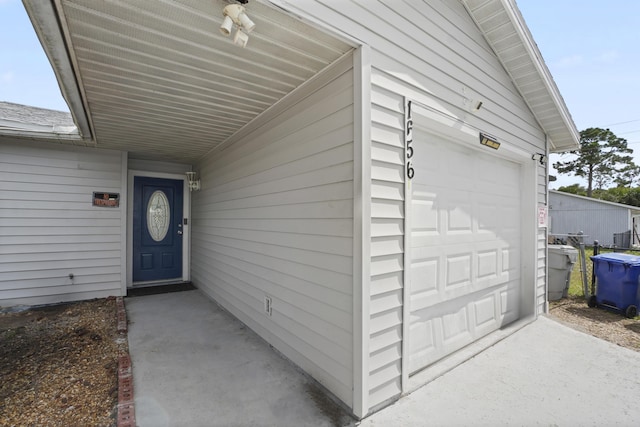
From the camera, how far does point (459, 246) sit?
117 inches

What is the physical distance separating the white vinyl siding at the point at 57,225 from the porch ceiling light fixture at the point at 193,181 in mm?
1055

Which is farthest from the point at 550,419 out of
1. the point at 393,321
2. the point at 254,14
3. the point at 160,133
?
the point at 160,133

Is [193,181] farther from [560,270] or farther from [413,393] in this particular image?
[560,270]

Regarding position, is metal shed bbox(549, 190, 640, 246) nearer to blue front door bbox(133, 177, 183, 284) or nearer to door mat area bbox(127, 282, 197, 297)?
door mat area bbox(127, 282, 197, 297)

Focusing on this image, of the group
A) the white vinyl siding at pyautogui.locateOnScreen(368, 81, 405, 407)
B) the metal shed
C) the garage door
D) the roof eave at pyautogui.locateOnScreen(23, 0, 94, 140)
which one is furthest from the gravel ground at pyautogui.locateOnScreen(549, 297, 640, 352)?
the metal shed

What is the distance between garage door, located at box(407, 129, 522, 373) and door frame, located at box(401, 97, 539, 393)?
0.07 metres

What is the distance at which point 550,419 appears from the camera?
1.98m

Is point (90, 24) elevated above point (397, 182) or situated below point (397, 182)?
above

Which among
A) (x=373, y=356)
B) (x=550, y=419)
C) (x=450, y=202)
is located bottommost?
Result: (x=550, y=419)

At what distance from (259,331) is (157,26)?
2.90 meters

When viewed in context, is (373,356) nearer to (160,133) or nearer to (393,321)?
(393,321)

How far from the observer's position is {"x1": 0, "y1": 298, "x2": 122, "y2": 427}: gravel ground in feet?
6.42

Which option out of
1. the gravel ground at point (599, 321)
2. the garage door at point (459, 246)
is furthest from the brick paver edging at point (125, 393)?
the gravel ground at point (599, 321)

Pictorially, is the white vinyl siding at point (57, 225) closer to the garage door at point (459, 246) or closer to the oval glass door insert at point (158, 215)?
the oval glass door insert at point (158, 215)
